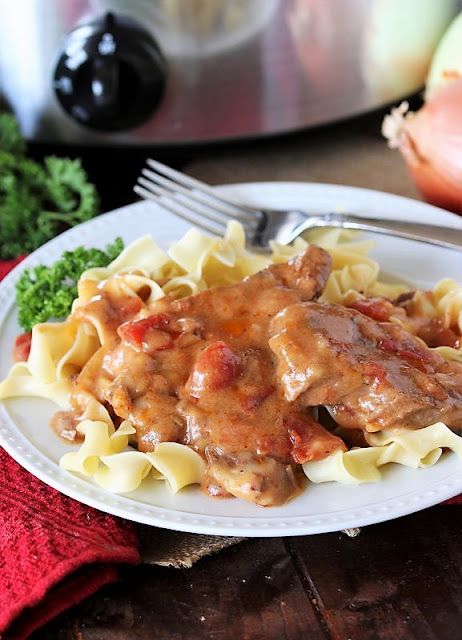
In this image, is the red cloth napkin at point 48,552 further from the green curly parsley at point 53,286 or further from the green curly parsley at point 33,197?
the green curly parsley at point 33,197

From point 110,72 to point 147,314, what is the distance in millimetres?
1398

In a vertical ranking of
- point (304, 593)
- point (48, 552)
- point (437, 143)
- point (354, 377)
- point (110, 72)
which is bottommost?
point (304, 593)

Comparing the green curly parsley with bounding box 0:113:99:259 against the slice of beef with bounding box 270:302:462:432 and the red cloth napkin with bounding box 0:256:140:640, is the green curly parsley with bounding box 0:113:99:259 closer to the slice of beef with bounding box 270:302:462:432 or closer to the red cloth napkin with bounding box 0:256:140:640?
the red cloth napkin with bounding box 0:256:140:640

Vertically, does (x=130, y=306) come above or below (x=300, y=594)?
above

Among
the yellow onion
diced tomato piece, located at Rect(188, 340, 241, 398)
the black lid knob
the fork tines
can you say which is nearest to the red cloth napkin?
diced tomato piece, located at Rect(188, 340, 241, 398)

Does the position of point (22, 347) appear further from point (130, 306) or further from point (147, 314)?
point (147, 314)

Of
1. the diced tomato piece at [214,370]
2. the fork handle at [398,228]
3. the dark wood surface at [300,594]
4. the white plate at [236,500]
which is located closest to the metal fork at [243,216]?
the fork handle at [398,228]

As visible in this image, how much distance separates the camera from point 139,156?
4707 mm

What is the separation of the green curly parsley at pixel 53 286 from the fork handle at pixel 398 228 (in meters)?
0.88

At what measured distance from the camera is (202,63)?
423 cm

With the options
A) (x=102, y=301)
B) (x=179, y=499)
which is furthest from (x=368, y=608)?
(x=102, y=301)

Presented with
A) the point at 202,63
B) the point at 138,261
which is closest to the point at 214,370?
the point at 138,261

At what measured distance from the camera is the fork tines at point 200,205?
387 centimetres

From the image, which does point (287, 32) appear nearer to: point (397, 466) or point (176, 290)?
point (176, 290)
